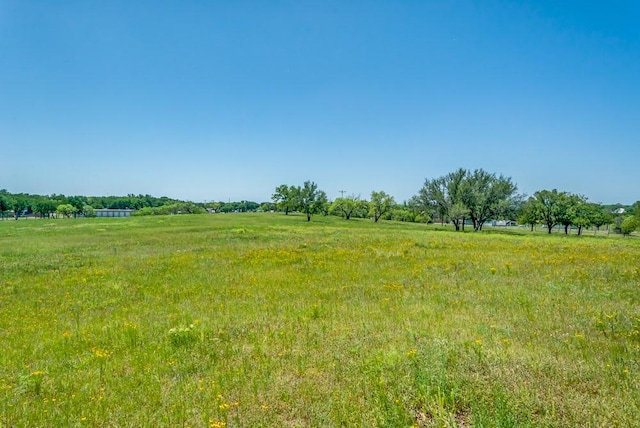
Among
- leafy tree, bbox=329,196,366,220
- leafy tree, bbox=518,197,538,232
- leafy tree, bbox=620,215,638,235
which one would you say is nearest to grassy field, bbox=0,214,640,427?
leafy tree, bbox=518,197,538,232

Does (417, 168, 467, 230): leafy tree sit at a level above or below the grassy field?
above

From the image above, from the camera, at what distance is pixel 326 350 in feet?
22.9

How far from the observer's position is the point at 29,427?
4.74 metres

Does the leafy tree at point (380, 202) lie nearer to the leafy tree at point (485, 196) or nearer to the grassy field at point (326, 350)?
the leafy tree at point (485, 196)

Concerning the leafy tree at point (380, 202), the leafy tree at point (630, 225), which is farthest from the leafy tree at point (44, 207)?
the leafy tree at point (630, 225)

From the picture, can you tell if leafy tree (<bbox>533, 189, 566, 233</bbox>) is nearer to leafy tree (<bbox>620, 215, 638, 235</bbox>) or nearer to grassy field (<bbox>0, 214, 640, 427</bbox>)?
leafy tree (<bbox>620, 215, 638, 235</bbox>)

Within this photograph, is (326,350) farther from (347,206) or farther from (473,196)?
(347,206)

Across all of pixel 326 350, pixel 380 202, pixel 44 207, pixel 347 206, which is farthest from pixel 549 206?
pixel 44 207

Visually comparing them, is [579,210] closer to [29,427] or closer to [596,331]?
[596,331]

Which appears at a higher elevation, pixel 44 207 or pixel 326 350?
pixel 44 207

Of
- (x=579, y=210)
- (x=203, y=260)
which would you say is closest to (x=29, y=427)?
(x=203, y=260)

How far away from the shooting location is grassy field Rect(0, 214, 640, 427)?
486 centimetres

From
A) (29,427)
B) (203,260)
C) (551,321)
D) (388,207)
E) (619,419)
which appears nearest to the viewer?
(619,419)

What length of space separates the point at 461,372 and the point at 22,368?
842 centimetres
